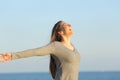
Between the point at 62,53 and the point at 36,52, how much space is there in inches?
15.5

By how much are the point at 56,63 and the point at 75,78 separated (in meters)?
0.31

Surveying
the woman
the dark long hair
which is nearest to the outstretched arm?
the woman

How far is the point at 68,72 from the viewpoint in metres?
6.05

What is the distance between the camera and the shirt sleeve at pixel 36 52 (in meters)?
5.71

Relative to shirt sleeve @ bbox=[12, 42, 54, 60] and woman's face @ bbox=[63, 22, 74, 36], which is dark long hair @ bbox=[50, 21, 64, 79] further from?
shirt sleeve @ bbox=[12, 42, 54, 60]

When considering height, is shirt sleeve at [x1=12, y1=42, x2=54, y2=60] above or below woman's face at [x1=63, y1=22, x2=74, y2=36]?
below

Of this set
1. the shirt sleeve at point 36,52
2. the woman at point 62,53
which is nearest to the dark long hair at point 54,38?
the woman at point 62,53

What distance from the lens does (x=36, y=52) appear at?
579 cm

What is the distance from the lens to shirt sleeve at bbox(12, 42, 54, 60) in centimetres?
571

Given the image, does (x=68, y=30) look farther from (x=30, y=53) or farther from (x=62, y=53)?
(x=30, y=53)

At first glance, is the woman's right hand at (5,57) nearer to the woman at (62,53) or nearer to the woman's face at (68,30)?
the woman at (62,53)

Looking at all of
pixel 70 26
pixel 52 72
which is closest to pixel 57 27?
pixel 70 26

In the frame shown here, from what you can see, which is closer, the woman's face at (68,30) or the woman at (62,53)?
the woman at (62,53)

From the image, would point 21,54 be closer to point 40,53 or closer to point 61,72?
point 40,53
